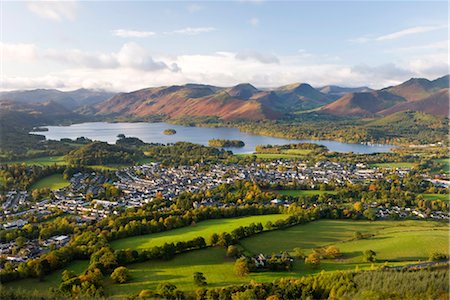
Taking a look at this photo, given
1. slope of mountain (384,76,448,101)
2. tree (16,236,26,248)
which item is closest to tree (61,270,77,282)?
tree (16,236,26,248)

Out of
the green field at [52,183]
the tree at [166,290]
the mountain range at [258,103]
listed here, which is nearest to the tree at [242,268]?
the tree at [166,290]

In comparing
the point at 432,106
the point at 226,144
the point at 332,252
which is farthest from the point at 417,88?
the point at 332,252

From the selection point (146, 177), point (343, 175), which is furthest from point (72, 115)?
point (343, 175)

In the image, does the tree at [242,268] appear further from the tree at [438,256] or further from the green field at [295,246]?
the tree at [438,256]

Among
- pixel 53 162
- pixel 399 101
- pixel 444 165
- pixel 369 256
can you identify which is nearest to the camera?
pixel 369 256

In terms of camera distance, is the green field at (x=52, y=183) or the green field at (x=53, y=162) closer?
the green field at (x=52, y=183)

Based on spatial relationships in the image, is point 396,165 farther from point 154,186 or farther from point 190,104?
point 190,104

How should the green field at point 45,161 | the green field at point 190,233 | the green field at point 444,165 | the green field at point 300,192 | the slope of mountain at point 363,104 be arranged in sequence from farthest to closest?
the slope of mountain at point 363,104, the green field at point 45,161, the green field at point 444,165, the green field at point 300,192, the green field at point 190,233
